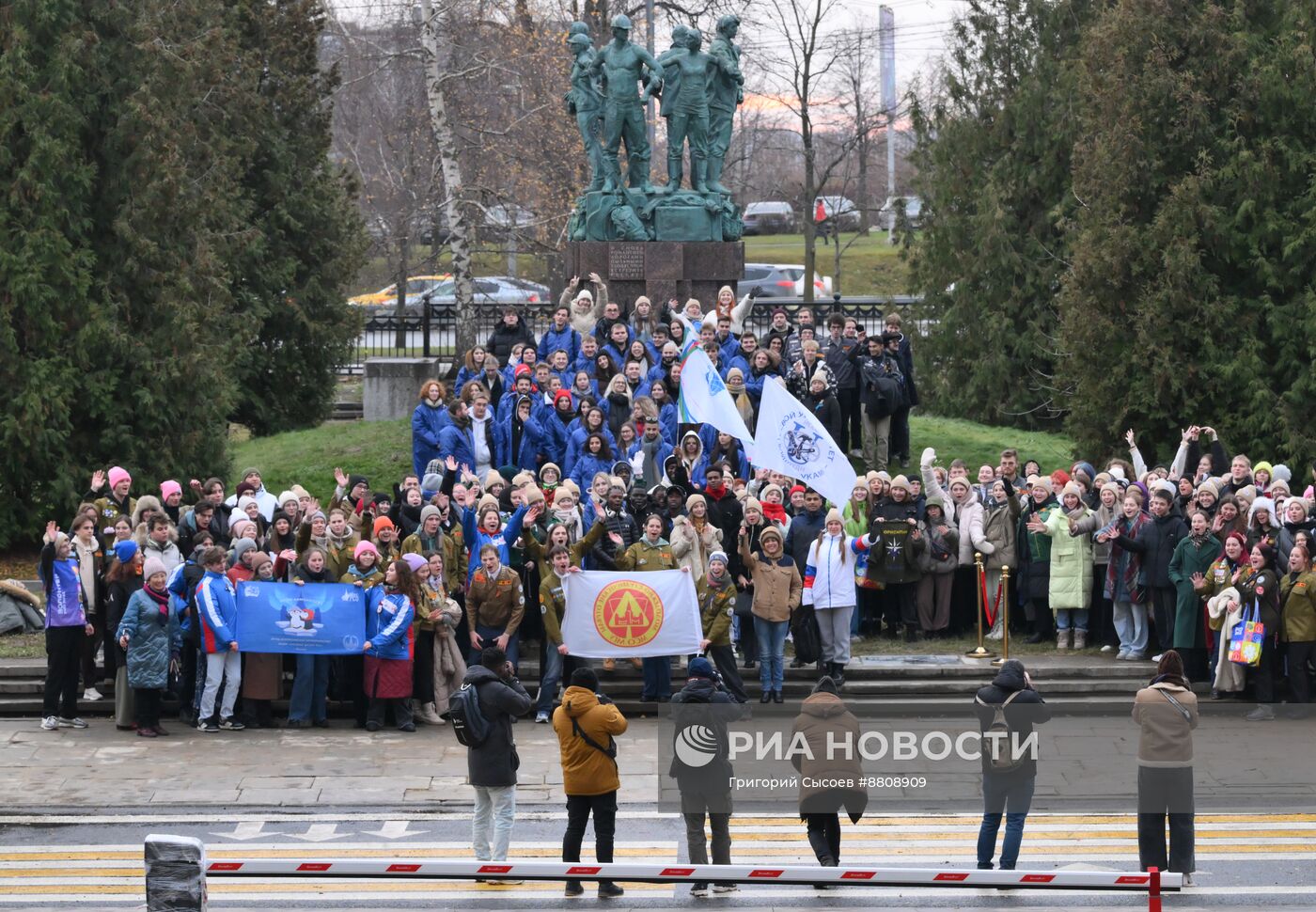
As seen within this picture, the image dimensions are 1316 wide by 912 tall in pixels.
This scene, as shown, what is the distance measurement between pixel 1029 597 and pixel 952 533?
1.01 metres

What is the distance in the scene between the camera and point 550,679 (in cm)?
1728

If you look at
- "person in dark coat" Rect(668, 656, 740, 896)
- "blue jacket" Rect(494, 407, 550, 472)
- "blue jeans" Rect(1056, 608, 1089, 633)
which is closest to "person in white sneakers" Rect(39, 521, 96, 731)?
"blue jacket" Rect(494, 407, 550, 472)

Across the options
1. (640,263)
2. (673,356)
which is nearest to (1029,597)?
(673,356)

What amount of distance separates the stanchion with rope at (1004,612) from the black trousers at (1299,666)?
245 centimetres

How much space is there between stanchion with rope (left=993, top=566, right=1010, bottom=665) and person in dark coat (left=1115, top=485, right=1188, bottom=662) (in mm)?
1193

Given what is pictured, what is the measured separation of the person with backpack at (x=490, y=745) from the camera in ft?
41.7

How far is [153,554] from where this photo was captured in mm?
17500

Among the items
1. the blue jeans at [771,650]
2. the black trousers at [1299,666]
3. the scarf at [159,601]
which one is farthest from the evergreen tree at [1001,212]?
the scarf at [159,601]

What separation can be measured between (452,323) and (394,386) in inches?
224

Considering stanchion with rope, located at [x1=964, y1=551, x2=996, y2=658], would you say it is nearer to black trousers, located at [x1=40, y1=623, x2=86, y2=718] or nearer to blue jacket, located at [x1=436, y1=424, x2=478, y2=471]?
blue jacket, located at [x1=436, y1=424, x2=478, y2=471]

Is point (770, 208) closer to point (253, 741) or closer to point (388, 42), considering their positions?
point (388, 42)

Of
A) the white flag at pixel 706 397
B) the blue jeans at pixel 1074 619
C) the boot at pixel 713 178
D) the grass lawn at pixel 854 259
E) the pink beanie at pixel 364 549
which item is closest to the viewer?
the pink beanie at pixel 364 549

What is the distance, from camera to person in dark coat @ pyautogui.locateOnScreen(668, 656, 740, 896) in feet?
41.6

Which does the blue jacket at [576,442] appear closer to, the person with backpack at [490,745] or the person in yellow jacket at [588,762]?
the person with backpack at [490,745]
